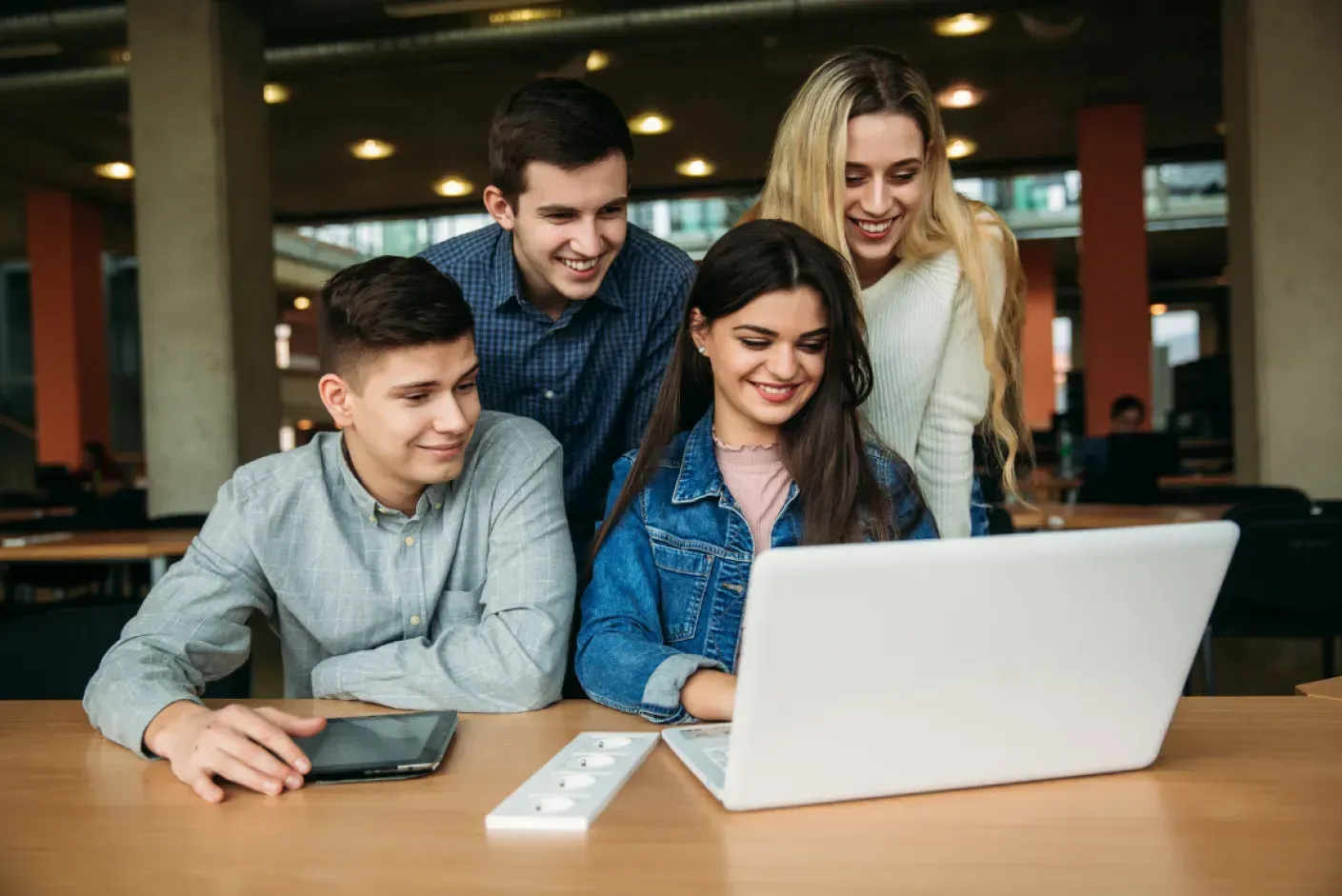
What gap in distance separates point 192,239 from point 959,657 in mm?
4917

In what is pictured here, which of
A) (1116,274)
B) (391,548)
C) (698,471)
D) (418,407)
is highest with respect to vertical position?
(1116,274)

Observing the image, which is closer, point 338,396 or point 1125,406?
point 338,396

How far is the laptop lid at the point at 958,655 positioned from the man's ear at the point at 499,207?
1329 mm

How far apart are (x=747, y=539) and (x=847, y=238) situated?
1.88ft

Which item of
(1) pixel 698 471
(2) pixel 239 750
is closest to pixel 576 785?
(2) pixel 239 750

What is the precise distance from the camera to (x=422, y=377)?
153cm

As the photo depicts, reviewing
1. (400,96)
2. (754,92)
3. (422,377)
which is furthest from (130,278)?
(422,377)

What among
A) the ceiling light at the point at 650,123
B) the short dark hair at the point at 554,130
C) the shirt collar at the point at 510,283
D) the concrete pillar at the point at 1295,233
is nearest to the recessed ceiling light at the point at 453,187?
the ceiling light at the point at 650,123

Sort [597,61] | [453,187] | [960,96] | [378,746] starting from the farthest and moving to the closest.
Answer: [453,187], [960,96], [597,61], [378,746]

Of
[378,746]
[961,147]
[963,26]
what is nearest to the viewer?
[378,746]

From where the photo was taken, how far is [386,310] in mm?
1543

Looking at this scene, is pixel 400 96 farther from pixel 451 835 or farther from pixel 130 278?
pixel 130 278

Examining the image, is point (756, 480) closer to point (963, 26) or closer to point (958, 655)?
point (958, 655)

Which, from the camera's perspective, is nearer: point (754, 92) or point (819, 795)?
point (819, 795)
